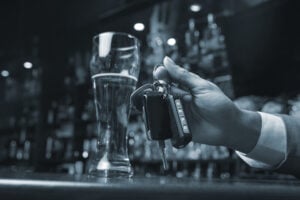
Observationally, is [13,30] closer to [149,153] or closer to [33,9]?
[33,9]

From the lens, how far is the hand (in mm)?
697

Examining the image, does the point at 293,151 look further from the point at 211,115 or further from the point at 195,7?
the point at 195,7

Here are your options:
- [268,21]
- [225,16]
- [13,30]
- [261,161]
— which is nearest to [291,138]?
[261,161]

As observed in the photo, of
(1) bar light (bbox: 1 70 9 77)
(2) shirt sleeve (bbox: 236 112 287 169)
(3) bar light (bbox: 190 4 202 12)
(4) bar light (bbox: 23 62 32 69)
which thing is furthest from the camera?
(1) bar light (bbox: 1 70 9 77)

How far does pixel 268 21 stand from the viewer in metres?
2.29

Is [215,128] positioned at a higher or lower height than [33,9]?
lower

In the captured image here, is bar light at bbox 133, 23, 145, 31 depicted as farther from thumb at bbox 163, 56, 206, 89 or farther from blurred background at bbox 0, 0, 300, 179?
thumb at bbox 163, 56, 206, 89

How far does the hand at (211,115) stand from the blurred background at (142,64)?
0.34 m

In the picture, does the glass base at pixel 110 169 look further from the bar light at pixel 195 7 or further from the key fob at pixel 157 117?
the bar light at pixel 195 7

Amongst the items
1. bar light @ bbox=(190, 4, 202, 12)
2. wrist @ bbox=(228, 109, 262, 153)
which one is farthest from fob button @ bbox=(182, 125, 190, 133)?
bar light @ bbox=(190, 4, 202, 12)

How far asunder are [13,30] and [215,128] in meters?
3.65

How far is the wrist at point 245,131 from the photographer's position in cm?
78

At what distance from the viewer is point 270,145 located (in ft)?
2.58

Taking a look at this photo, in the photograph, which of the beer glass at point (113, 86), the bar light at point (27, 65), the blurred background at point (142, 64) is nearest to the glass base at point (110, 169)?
the beer glass at point (113, 86)
